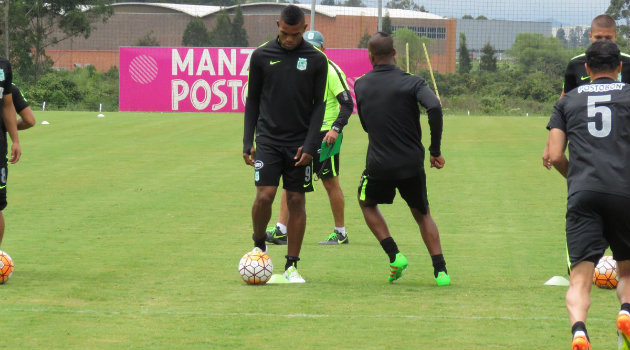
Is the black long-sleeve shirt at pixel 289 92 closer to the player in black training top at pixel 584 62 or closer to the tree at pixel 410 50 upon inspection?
the player in black training top at pixel 584 62

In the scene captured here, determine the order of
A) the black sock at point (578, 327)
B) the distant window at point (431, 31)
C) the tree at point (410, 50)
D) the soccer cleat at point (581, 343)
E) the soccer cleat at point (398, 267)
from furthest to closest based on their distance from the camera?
the distant window at point (431, 31)
the tree at point (410, 50)
the soccer cleat at point (398, 267)
the black sock at point (578, 327)
the soccer cleat at point (581, 343)

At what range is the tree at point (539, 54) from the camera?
58359 mm

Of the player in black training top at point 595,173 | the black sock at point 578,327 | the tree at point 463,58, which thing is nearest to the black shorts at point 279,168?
the player in black training top at point 595,173

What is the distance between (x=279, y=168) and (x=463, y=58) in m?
57.1

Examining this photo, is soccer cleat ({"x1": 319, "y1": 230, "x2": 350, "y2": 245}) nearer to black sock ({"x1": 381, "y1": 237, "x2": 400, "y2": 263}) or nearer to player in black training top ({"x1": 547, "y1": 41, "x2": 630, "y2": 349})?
black sock ({"x1": 381, "y1": 237, "x2": 400, "y2": 263})

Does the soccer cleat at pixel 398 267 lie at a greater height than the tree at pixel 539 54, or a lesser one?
lesser

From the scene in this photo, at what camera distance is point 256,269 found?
8.37 m

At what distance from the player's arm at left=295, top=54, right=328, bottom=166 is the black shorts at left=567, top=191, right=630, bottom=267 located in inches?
106

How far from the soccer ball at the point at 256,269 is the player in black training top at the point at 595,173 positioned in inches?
115

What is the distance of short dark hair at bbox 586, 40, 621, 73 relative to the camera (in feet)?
20.2

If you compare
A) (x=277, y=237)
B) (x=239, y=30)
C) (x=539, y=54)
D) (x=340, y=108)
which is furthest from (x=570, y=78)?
(x=239, y=30)

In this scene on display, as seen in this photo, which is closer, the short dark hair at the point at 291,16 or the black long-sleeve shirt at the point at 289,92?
the short dark hair at the point at 291,16

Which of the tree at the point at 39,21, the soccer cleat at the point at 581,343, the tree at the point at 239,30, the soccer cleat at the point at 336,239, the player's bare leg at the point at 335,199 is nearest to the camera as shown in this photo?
the soccer cleat at the point at 581,343

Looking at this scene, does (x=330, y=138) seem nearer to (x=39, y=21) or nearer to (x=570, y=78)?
(x=570, y=78)
